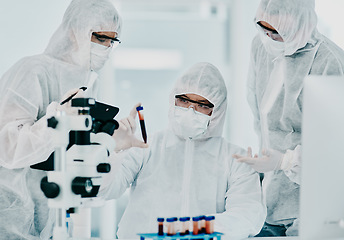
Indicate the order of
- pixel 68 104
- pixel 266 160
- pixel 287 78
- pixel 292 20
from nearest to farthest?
pixel 68 104
pixel 266 160
pixel 292 20
pixel 287 78

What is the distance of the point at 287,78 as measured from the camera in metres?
2.08

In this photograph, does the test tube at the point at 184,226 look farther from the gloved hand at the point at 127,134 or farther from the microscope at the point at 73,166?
the gloved hand at the point at 127,134

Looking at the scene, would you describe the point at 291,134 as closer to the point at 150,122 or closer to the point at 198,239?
the point at 198,239

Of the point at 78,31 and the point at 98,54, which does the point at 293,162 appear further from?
the point at 78,31

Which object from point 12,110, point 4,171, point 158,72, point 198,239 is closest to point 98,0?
point 12,110

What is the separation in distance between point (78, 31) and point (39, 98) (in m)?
0.36

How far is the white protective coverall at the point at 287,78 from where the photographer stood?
1.99 meters

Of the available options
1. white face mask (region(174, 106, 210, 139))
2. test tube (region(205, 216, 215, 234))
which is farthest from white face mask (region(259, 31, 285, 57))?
test tube (region(205, 216, 215, 234))

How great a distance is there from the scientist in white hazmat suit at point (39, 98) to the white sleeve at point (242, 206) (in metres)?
0.49

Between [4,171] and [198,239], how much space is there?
3.02 feet

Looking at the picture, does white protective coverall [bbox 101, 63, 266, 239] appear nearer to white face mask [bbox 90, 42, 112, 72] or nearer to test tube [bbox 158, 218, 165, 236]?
white face mask [bbox 90, 42, 112, 72]

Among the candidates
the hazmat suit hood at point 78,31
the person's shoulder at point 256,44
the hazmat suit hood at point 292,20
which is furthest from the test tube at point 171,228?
the person's shoulder at point 256,44

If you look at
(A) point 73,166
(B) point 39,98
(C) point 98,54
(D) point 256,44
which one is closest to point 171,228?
(A) point 73,166

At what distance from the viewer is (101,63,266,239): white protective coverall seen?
197 centimetres
